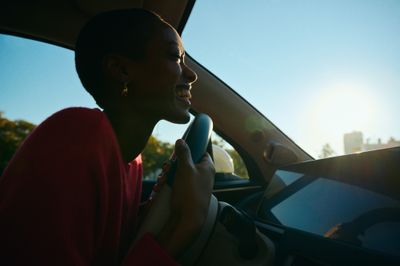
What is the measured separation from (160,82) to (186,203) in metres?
0.71

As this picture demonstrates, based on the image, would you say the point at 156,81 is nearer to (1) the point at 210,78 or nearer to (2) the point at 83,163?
(2) the point at 83,163

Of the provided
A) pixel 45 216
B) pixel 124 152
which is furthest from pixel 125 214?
pixel 45 216

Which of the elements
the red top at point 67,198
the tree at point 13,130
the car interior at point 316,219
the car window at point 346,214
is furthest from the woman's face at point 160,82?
the tree at point 13,130

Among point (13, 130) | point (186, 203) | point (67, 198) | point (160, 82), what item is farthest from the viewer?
point (13, 130)

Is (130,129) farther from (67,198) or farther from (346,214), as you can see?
(346,214)

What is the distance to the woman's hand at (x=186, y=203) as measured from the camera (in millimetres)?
841

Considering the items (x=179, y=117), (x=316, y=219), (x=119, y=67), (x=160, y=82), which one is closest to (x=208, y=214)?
(x=316, y=219)

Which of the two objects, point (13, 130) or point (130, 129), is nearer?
point (130, 129)

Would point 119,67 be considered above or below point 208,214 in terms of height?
above

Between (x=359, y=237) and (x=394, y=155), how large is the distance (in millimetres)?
287

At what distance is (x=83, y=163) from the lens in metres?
0.84

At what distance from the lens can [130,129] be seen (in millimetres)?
1379

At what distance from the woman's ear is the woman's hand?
1.87 ft

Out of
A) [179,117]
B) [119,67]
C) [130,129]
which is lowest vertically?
[130,129]
